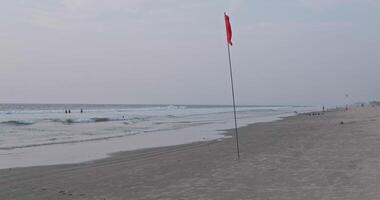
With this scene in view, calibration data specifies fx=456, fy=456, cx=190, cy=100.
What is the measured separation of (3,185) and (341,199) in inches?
295

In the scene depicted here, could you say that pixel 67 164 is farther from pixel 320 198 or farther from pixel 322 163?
pixel 320 198

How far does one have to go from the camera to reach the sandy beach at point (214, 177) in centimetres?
882

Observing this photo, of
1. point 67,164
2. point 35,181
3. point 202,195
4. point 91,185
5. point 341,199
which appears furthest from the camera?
point 67,164

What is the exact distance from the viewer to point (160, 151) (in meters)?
18.3

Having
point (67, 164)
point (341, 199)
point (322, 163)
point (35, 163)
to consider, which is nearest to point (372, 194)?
point (341, 199)

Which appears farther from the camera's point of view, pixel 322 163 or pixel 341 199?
pixel 322 163

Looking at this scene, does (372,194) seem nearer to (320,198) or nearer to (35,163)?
(320,198)

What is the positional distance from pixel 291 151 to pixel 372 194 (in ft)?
25.5

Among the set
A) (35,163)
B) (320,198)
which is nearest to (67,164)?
(35,163)

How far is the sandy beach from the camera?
28.9 ft

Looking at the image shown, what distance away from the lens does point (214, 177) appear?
10.8 m

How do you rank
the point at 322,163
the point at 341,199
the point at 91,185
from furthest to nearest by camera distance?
the point at 322,163
the point at 91,185
the point at 341,199

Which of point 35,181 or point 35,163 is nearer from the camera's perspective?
point 35,181

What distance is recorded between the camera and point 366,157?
1303 cm
